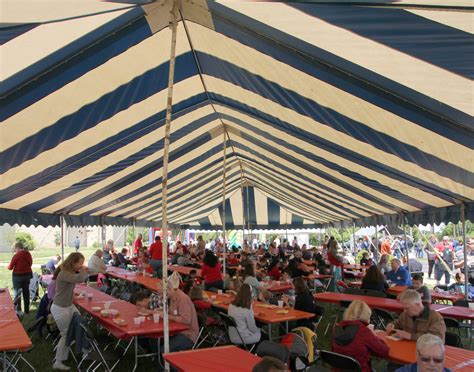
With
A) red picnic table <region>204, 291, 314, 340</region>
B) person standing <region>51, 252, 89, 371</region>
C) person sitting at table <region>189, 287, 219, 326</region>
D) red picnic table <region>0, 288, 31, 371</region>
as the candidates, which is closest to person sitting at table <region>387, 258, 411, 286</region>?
red picnic table <region>204, 291, 314, 340</region>

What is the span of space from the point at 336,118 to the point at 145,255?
9723 millimetres

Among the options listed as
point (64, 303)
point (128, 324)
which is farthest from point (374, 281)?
point (64, 303)

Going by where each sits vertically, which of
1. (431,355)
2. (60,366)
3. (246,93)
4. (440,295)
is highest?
(246,93)

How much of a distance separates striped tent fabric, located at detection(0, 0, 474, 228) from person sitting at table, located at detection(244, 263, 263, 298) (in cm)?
217

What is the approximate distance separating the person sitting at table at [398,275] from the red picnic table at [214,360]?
6.05 m

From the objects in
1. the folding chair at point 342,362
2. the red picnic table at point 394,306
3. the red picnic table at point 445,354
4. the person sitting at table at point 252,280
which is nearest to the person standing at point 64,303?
the person sitting at table at point 252,280

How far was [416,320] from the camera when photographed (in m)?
4.21

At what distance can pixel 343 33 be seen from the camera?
9.80 ft

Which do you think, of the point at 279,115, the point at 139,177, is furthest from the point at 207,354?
the point at 139,177

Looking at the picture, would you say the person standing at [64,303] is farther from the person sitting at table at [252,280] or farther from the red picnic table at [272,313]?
the person sitting at table at [252,280]

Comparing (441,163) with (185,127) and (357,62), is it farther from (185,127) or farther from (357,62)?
(185,127)

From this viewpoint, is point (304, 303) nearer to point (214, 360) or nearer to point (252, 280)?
point (252, 280)

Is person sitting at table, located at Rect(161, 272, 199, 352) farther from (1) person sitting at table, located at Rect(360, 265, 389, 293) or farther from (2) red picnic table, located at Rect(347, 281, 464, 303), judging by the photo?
(2) red picnic table, located at Rect(347, 281, 464, 303)

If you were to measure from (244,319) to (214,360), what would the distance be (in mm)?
1546
